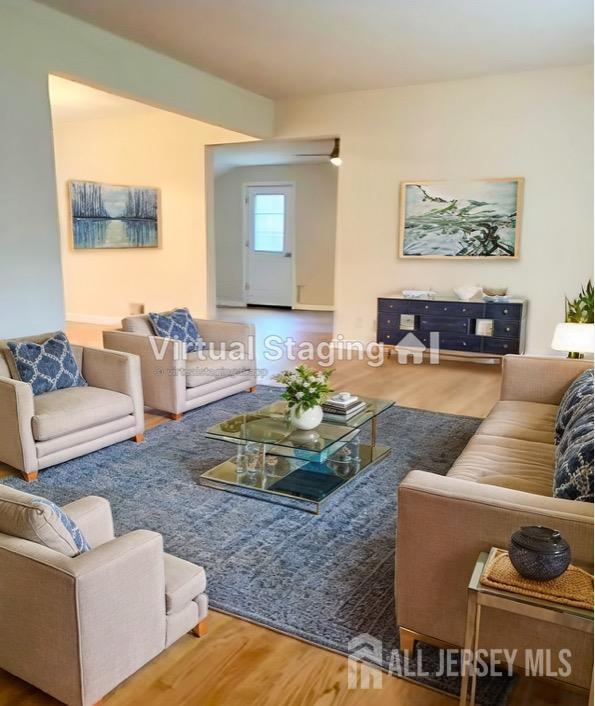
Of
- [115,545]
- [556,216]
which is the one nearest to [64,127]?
[556,216]

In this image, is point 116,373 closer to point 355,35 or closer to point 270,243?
point 355,35

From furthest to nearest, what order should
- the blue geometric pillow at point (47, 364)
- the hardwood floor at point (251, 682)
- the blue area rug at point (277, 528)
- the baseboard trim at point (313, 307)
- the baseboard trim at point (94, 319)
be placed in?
1. the baseboard trim at point (313, 307)
2. the baseboard trim at point (94, 319)
3. the blue geometric pillow at point (47, 364)
4. the blue area rug at point (277, 528)
5. the hardwood floor at point (251, 682)

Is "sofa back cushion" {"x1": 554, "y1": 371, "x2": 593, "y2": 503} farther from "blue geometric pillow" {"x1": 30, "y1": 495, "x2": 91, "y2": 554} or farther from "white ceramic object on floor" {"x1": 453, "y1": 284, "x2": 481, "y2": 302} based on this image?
"white ceramic object on floor" {"x1": 453, "y1": 284, "x2": 481, "y2": 302}

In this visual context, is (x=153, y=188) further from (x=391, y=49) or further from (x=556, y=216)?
(x=556, y=216)

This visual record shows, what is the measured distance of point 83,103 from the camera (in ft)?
24.7

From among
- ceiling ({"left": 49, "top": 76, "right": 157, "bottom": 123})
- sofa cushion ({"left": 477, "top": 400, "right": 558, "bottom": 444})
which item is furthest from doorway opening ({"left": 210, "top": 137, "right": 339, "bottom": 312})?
sofa cushion ({"left": 477, "top": 400, "right": 558, "bottom": 444})

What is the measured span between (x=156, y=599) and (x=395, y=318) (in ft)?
17.7

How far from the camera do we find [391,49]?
5539mm

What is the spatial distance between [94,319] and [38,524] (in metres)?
8.07

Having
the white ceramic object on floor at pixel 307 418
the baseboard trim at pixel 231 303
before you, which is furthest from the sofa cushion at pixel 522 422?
the baseboard trim at pixel 231 303

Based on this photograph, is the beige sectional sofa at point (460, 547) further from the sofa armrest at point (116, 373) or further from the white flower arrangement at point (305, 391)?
the sofa armrest at point (116, 373)

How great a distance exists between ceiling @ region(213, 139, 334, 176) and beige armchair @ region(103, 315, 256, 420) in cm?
364

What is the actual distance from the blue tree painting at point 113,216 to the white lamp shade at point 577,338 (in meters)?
6.40

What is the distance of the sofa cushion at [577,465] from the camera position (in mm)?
2014
